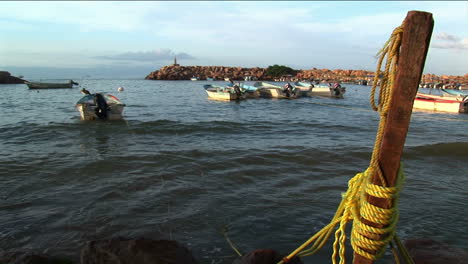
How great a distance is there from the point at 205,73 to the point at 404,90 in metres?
107

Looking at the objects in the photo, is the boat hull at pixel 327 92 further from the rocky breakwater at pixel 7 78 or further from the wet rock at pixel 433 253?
the rocky breakwater at pixel 7 78

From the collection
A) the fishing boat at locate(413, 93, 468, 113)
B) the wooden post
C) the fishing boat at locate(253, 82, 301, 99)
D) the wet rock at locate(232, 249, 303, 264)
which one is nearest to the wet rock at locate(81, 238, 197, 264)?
the wet rock at locate(232, 249, 303, 264)

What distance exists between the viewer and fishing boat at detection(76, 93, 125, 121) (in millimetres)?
14953

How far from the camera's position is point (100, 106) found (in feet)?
49.0

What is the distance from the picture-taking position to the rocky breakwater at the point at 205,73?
96.9m

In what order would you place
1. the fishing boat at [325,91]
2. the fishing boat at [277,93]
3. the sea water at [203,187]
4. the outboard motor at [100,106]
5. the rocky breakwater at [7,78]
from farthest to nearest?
the rocky breakwater at [7,78] → the fishing boat at [325,91] → the fishing boat at [277,93] → the outboard motor at [100,106] → the sea water at [203,187]

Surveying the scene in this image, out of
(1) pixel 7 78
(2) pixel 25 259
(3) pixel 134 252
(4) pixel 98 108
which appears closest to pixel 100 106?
(4) pixel 98 108

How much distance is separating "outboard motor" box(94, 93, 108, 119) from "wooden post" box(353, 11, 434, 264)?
15029mm

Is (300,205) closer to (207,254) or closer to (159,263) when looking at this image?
(207,254)

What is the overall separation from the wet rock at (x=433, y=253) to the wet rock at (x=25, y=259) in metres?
4.10

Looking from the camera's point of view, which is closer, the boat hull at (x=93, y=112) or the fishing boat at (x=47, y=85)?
the boat hull at (x=93, y=112)

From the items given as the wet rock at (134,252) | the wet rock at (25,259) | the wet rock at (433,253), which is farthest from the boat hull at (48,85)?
the wet rock at (433,253)

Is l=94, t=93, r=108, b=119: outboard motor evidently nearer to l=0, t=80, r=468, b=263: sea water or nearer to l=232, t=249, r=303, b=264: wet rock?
l=0, t=80, r=468, b=263: sea water

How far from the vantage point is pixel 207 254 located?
13.3 feet
